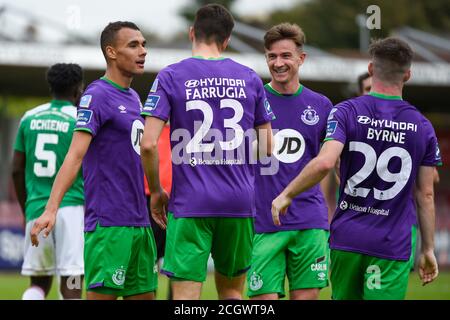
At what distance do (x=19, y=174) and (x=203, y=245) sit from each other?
3219 millimetres

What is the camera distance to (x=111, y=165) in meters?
7.18

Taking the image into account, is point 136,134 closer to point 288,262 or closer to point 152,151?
point 152,151

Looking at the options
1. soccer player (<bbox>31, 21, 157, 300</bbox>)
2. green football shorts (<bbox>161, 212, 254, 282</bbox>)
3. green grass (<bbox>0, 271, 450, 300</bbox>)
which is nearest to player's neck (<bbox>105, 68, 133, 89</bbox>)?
soccer player (<bbox>31, 21, 157, 300</bbox>)

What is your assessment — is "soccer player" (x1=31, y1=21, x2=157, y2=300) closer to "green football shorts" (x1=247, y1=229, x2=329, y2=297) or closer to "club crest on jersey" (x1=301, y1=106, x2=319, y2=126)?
"green football shorts" (x1=247, y1=229, x2=329, y2=297)

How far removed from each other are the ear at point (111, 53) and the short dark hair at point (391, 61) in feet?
6.70

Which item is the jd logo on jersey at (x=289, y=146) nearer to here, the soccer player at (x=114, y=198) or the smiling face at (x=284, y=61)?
the smiling face at (x=284, y=61)

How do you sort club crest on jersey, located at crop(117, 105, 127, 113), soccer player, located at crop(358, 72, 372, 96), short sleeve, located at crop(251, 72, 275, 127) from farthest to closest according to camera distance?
soccer player, located at crop(358, 72, 372, 96) < club crest on jersey, located at crop(117, 105, 127, 113) < short sleeve, located at crop(251, 72, 275, 127)

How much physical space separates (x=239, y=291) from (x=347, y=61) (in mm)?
18205

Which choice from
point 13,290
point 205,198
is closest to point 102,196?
point 205,198

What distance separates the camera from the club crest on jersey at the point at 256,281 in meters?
7.86

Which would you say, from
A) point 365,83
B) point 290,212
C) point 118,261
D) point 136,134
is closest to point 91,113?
point 136,134

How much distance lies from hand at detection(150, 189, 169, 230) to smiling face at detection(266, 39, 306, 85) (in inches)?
72.2

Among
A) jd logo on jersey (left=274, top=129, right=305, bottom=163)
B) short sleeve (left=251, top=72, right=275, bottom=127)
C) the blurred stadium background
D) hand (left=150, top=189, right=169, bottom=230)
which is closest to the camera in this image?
hand (left=150, top=189, right=169, bottom=230)

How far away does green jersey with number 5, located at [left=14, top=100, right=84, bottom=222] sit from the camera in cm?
905
